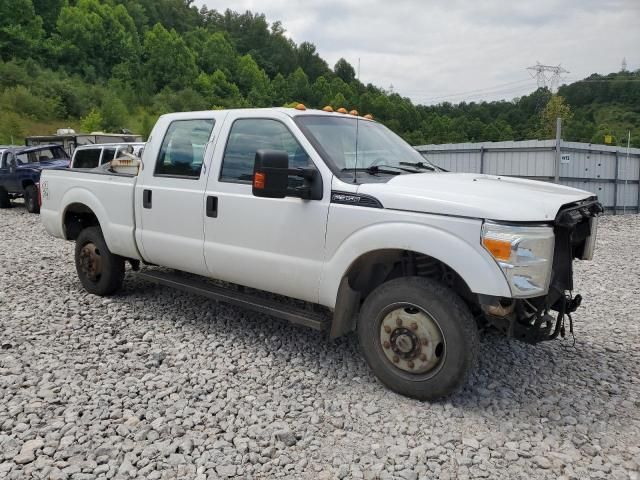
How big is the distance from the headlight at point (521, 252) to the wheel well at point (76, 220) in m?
4.53

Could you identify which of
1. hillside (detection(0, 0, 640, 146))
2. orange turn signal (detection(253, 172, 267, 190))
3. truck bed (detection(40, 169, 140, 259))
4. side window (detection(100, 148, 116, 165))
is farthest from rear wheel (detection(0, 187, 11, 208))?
hillside (detection(0, 0, 640, 146))

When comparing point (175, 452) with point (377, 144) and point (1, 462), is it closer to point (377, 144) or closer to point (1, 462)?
point (1, 462)

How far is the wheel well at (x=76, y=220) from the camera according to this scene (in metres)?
6.00

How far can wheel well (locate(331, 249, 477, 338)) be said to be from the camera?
3650mm

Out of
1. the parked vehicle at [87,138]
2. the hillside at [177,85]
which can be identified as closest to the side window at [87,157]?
the parked vehicle at [87,138]

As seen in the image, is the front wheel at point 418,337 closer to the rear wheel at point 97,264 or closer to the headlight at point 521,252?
the headlight at point 521,252

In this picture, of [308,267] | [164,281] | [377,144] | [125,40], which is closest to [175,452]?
[308,267]

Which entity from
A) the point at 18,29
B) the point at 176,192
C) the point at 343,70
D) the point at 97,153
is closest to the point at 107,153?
the point at 97,153

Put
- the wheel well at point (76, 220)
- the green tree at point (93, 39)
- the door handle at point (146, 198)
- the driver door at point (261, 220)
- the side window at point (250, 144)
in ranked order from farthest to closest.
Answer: the green tree at point (93, 39) → the wheel well at point (76, 220) → the door handle at point (146, 198) → the side window at point (250, 144) → the driver door at point (261, 220)

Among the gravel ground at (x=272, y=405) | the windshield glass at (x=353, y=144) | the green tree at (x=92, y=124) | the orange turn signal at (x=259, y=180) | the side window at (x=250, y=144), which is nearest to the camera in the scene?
the gravel ground at (x=272, y=405)

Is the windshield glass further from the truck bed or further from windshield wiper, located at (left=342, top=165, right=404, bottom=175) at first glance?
the truck bed

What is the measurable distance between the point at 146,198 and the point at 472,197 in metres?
3.12

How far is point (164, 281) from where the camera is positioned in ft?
16.7

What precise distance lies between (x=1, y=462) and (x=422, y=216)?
9.07 feet
